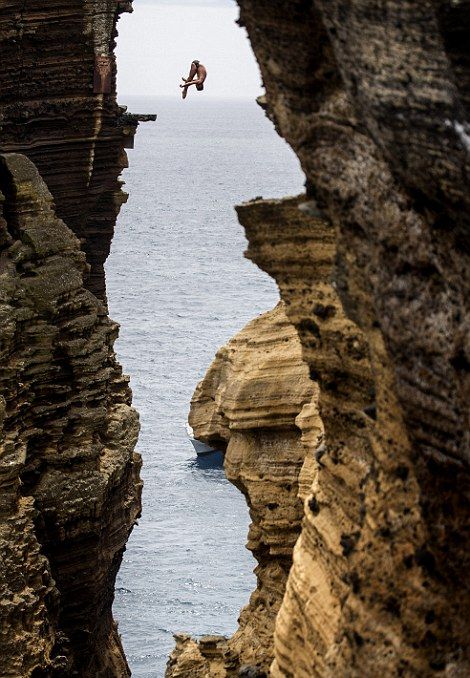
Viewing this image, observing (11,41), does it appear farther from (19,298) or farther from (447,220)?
(447,220)

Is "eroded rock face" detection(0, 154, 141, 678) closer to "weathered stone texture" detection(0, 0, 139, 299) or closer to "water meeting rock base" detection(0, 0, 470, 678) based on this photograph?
"water meeting rock base" detection(0, 0, 470, 678)

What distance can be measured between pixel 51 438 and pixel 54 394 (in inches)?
29.4

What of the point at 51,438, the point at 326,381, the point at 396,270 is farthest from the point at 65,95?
the point at 396,270

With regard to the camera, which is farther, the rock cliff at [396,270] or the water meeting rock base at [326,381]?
Result: the water meeting rock base at [326,381]

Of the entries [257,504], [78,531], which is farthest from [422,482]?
[78,531]

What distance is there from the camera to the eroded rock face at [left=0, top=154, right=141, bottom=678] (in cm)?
2144

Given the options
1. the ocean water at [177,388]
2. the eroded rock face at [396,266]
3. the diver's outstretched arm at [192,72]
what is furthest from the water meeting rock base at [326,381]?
the ocean water at [177,388]

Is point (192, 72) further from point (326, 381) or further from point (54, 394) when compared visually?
point (326, 381)

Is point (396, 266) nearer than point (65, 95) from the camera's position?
Yes

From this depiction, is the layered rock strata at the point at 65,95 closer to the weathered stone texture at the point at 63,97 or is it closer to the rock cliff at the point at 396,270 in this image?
the weathered stone texture at the point at 63,97

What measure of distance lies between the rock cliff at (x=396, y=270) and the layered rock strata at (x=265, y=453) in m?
9.68

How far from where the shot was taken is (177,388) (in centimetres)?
5928

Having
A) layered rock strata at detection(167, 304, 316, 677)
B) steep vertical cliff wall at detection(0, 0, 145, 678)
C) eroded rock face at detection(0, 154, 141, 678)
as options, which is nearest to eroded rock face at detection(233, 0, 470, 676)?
layered rock strata at detection(167, 304, 316, 677)

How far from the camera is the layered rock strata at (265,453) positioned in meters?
21.6
